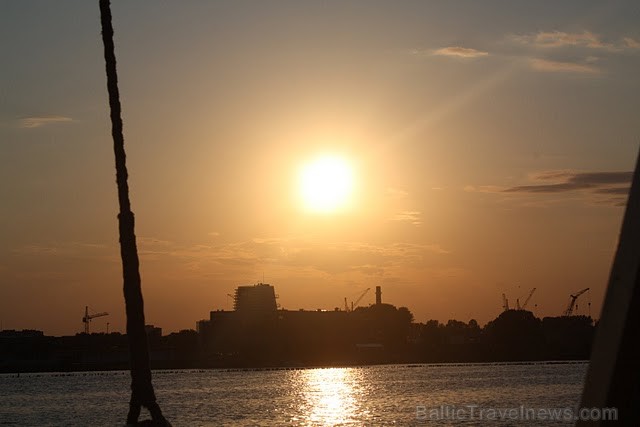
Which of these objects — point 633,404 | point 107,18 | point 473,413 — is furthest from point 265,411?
point 633,404

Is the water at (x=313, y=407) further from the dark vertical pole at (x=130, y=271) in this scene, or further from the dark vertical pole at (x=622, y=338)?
the dark vertical pole at (x=622, y=338)

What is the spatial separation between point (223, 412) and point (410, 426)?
30262mm

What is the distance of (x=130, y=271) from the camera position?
1493 cm

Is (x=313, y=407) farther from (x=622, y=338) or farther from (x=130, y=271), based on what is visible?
(x=622, y=338)

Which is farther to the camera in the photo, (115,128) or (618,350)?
(115,128)

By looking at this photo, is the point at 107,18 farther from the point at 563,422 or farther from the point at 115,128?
the point at 563,422

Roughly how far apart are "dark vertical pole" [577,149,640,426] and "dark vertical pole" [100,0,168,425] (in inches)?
421

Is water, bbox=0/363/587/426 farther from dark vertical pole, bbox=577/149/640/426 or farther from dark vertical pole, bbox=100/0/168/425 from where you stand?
dark vertical pole, bbox=577/149/640/426

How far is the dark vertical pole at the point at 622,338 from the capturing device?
4043mm

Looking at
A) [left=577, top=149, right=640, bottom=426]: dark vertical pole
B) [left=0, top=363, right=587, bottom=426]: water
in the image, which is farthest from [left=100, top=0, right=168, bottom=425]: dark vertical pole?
[left=0, top=363, right=587, bottom=426]: water

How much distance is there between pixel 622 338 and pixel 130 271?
1155 centimetres

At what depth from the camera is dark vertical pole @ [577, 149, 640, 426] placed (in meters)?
4.04

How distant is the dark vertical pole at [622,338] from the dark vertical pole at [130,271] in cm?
1069

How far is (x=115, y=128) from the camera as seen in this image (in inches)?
637
